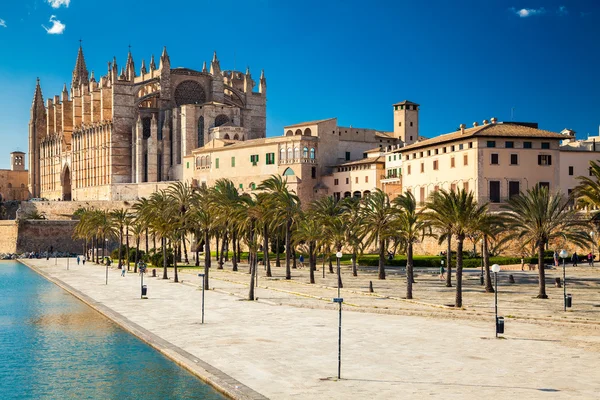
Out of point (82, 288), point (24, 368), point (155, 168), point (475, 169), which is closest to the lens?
point (24, 368)

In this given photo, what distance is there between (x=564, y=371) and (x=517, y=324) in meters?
6.90

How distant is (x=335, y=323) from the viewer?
25047 millimetres

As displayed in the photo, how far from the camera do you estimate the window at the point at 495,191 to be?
Answer: 51.7 meters

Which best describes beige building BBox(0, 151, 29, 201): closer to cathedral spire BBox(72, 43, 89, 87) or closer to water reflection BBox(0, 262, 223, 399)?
cathedral spire BBox(72, 43, 89, 87)

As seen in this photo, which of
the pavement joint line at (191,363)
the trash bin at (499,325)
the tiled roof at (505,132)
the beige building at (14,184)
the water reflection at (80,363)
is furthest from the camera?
the beige building at (14,184)

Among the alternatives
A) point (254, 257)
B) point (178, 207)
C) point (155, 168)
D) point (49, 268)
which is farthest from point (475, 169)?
point (155, 168)

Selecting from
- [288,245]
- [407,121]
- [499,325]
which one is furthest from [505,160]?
[407,121]

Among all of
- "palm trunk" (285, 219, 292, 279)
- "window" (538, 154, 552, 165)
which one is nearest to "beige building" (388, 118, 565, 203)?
"window" (538, 154, 552, 165)

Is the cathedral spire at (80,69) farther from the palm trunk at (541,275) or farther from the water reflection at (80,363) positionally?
the palm trunk at (541,275)

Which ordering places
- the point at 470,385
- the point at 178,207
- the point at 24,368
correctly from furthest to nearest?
the point at 178,207
the point at 24,368
the point at 470,385

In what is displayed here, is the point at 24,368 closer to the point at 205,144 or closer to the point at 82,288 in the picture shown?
the point at 82,288

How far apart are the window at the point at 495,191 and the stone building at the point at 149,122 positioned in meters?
37.8

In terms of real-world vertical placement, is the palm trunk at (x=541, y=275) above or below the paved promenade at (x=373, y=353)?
above

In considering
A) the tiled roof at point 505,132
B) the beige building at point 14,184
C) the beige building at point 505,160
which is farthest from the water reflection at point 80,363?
the beige building at point 14,184
